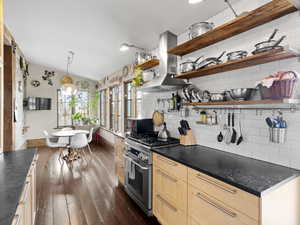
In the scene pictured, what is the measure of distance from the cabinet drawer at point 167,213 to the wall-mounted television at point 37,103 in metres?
5.99

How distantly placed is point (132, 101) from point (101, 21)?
2.04 meters

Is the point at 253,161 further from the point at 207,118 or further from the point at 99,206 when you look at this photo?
the point at 99,206

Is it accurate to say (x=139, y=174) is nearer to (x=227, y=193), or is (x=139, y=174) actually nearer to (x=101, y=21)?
(x=227, y=193)

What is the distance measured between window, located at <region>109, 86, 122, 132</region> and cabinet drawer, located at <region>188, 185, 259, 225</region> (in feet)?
13.1

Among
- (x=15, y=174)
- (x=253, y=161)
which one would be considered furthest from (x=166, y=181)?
(x=15, y=174)

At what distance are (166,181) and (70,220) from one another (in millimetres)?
1321

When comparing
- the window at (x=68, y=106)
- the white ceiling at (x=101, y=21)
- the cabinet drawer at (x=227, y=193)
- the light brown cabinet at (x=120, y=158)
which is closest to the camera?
the cabinet drawer at (x=227, y=193)

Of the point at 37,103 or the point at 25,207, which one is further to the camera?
the point at 37,103

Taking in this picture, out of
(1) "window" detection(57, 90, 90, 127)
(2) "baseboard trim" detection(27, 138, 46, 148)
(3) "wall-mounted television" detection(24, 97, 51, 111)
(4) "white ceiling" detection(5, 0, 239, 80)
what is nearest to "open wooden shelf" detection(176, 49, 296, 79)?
(4) "white ceiling" detection(5, 0, 239, 80)

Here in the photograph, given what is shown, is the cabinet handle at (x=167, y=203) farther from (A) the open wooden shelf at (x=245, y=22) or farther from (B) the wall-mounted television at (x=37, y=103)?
(B) the wall-mounted television at (x=37, y=103)

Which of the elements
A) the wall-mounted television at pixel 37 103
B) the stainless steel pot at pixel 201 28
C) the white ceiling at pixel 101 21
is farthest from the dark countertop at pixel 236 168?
the wall-mounted television at pixel 37 103

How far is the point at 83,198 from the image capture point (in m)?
2.55

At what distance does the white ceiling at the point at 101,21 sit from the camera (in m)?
2.01

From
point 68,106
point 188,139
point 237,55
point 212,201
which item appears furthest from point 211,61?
point 68,106
